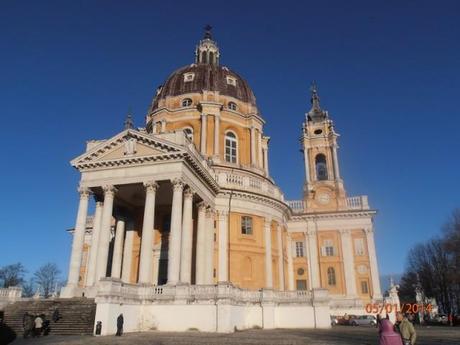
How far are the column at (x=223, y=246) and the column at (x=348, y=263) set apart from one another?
14.2 m

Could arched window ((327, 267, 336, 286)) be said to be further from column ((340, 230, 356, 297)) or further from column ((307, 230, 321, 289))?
column ((340, 230, 356, 297))

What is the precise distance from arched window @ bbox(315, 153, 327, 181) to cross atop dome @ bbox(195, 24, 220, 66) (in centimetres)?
1722

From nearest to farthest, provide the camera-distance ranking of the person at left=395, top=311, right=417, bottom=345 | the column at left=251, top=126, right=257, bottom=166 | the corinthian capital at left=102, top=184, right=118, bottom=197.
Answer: the person at left=395, top=311, right=417, bottom=345 < the corinthian capital at left=102, top=184, right=118, bottom=197 < the column at left=251, top=126, right=257, bottom=166

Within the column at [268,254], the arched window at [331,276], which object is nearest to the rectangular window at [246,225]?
the column at [268,254]

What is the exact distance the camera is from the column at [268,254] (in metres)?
32.9

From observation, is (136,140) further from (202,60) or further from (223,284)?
(202,60)

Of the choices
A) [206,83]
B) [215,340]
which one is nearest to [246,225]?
[206,83]

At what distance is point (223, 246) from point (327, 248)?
45.7 ft

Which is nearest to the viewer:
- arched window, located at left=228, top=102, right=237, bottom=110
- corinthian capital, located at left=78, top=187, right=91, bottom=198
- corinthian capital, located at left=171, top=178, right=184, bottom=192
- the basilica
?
the basilica

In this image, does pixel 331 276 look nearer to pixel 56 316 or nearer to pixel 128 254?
pixel 128 254

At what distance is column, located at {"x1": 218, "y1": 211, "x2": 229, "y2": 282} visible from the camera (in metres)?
31.1

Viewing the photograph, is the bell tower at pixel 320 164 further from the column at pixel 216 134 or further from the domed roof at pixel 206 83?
the column at pixel 216 134

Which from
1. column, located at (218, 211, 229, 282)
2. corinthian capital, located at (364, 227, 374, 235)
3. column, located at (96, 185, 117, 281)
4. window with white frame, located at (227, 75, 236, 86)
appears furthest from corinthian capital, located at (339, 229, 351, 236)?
column, located at (96, 185, 117, 281)

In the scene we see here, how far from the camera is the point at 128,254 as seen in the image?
99.5 feet
